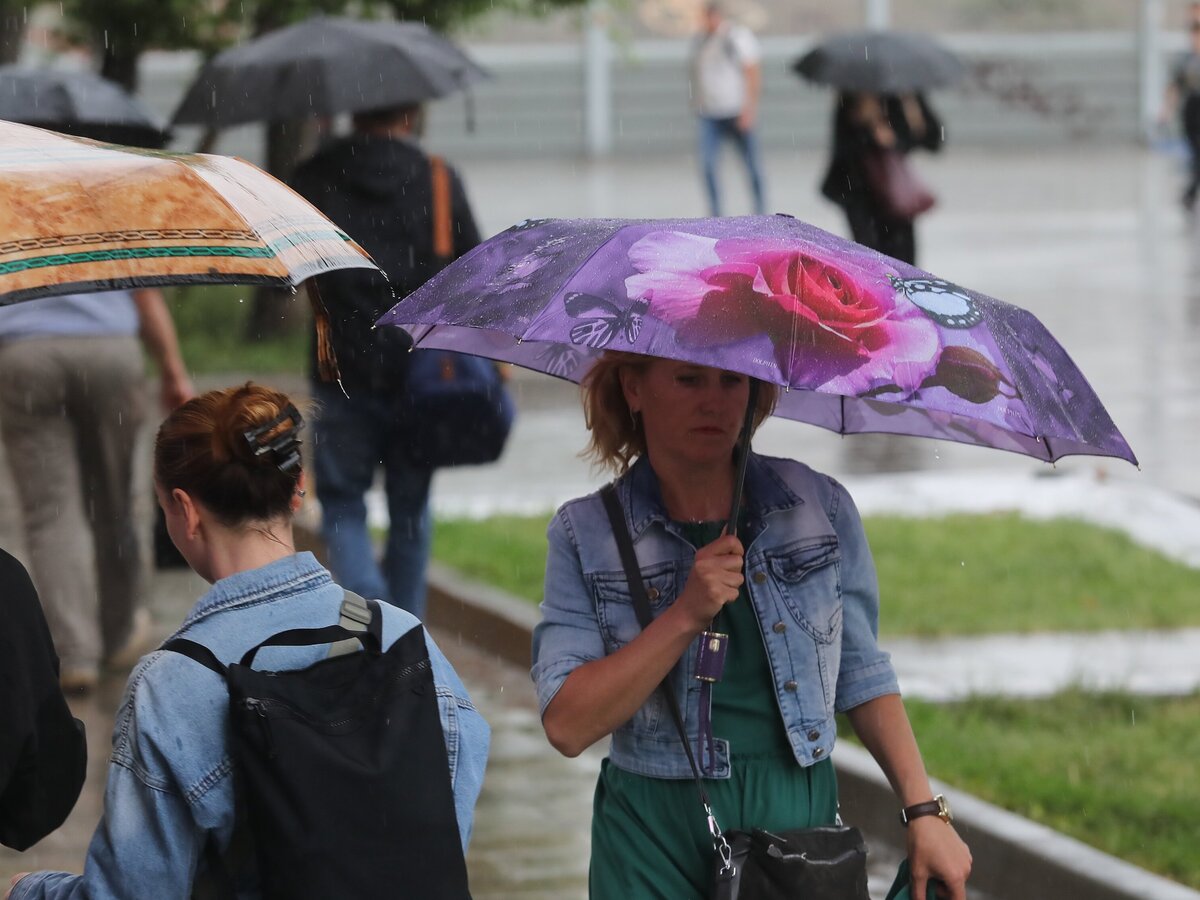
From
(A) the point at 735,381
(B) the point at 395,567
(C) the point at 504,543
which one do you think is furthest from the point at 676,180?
(A) the point at 735,381

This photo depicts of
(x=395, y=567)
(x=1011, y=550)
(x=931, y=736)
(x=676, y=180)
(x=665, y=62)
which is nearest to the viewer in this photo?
(x=931, y=736)

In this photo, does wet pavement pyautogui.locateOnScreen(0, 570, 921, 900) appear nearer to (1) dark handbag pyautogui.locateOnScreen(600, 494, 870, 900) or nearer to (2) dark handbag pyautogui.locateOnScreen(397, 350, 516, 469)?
(2) dark handbag pyautogui.locateOnScreen(397, 350, 516, 469)

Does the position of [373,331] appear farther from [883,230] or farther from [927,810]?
[883,230]

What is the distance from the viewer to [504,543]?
948cm

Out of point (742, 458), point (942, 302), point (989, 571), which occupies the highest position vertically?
point (942, 302)

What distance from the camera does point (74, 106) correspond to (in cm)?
774

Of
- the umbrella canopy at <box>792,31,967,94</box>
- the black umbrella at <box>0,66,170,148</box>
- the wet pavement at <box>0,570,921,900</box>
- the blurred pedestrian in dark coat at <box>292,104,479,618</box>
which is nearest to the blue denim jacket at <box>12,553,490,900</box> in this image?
the wet pavement at <box>0,570,921,900</box>

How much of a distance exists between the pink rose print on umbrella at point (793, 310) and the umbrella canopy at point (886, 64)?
35.0 feet

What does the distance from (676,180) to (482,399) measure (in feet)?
83.8

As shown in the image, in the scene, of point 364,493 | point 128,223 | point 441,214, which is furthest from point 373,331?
point 128,223

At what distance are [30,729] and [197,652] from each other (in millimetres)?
303

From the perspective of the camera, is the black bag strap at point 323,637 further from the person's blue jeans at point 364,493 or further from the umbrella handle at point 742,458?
the person's blue jeans at point 364,493

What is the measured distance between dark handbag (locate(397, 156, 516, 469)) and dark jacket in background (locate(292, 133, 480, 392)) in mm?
38

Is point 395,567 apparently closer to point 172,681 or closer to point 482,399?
point 482,399
